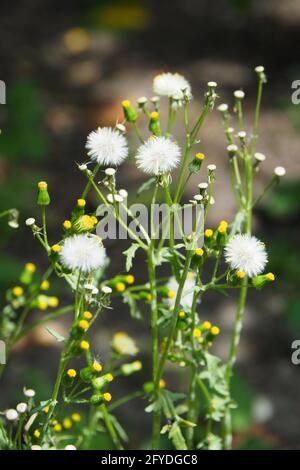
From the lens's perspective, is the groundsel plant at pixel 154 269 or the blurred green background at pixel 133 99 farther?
the blurred green background at pixel 133 99

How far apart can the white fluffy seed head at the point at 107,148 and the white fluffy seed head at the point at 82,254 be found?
0.49 feet

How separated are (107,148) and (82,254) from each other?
20 cm

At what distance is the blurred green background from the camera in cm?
240

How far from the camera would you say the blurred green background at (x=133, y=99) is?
7.87ft

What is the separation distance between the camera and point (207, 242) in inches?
48.2

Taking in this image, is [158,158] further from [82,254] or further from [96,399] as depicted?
[96,399]

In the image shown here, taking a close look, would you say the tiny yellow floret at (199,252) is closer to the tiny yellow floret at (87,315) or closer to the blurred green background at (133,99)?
the tiny yellow floret at (87,315)

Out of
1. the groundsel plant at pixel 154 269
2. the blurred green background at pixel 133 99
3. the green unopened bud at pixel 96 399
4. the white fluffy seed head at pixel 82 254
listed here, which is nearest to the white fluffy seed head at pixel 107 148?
the groundsel plant at pixel 154 269

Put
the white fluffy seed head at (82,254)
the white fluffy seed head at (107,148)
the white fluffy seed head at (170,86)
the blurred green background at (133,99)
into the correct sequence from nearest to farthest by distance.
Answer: the white fluffy seed head at (82,254), the white fluffy seed head at (107,148), the white fluffy seed head at (170,86), the blurred green background at (133,99)

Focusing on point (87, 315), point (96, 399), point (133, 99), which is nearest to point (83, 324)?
point (87, 315)

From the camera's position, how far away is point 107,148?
123cm

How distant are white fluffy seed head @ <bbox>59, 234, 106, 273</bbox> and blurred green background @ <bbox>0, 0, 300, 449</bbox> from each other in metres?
0.99
